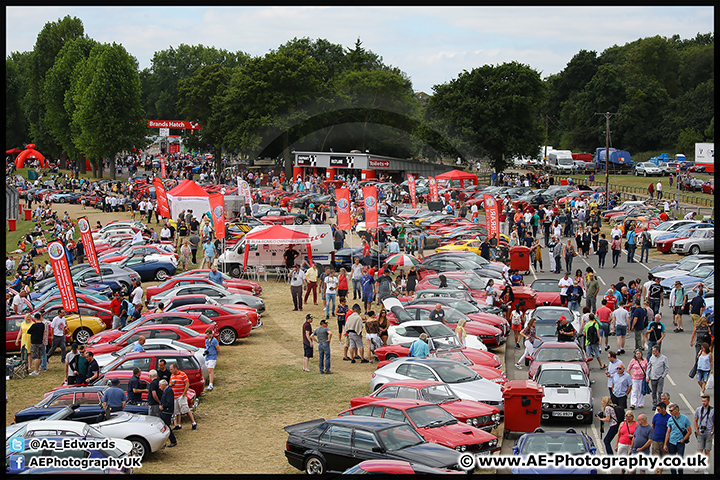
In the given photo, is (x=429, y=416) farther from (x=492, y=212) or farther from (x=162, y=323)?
(x=492, y=212)

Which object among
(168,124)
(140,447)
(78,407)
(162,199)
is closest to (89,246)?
(162,199)

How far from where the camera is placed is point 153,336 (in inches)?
772

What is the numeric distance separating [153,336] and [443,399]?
835 centimetres

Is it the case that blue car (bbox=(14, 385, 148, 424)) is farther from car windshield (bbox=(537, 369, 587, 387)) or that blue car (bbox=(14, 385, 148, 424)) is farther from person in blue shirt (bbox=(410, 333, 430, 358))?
car windshield (bbox=(537, 369, 587, 387))

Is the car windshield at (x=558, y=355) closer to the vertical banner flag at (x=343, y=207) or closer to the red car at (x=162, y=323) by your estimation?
the red car at (x=162, y=323)

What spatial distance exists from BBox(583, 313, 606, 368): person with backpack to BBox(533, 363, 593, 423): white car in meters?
2.80

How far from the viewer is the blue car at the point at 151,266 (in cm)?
3172

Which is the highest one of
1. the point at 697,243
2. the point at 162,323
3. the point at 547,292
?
the point at 697,243

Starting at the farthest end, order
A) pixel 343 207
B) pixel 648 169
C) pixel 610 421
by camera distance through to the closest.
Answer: pixel 648 169, pixel 343 207, pixel 610 421

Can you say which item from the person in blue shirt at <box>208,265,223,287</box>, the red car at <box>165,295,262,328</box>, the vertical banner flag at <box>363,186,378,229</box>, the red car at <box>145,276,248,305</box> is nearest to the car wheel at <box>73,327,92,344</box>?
the red car at <box>165,295,262,328</box>

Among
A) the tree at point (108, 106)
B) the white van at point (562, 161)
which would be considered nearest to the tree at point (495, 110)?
the white van at point (562, 161)

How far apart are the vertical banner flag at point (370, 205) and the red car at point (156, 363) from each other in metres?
15.3

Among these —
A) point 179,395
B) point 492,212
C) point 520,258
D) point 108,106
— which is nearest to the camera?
point 179,395

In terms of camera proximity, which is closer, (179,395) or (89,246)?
(179,395)
